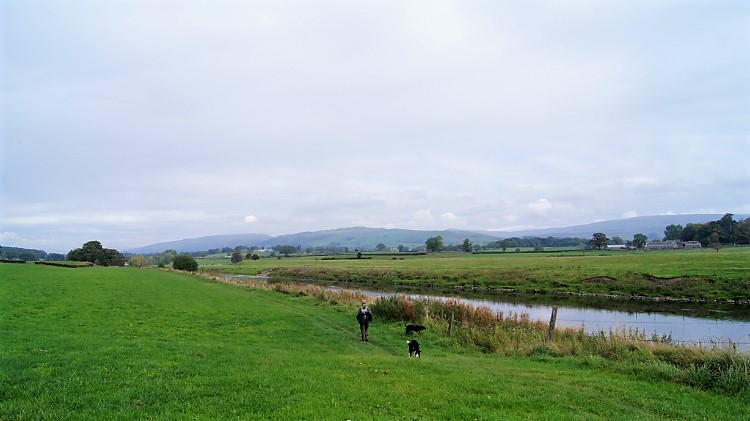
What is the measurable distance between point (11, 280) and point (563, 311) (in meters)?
48.9

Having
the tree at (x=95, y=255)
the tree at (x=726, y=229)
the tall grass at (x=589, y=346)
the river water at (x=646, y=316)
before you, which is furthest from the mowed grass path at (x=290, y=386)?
the tree at (x=726, y=229)

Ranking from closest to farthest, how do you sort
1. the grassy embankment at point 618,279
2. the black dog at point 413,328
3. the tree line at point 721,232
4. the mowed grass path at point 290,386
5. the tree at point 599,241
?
the mowed grass path at point 290,386 → the black dog at point 413,328 → the grassy embankment at point 618,279 → the tree line at point 721,232 → the tree at point 599,241

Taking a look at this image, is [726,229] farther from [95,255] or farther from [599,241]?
[95,255]

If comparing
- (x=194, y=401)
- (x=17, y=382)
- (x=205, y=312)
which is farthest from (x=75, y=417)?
(x=205, y=312)

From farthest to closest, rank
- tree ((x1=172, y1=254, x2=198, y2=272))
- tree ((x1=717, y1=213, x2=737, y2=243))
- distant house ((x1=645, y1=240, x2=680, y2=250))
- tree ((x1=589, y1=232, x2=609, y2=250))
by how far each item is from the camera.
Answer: tree ((x1=589, y1=232, x2=609, y2=250)), distant house ((x1=645, y1=240, x2=680, y2=250)), tree ((x1=717, y1=213, x2=737, y2=243)), tree ((x1=172, y1=254, x2=198, y2=272))

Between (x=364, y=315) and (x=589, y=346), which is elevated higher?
(x=364, y=315)

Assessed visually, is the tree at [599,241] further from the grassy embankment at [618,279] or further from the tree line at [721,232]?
the grassy embankment at [618,279]

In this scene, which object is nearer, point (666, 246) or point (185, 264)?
point (185, 264)

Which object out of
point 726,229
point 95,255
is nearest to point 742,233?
point 726,229

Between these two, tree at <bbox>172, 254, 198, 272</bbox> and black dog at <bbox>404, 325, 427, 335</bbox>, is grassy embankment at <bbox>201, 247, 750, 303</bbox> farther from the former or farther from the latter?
black dog at <bbox>404, 325, 427, 335</bbox>

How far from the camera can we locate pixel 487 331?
23.4 metres

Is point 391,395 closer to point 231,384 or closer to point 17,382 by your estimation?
point 231,384

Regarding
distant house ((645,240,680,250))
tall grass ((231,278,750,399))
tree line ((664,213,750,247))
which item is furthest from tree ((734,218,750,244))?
tall grass ((231,278,750,399))

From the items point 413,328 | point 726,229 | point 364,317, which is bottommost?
point 413,328
